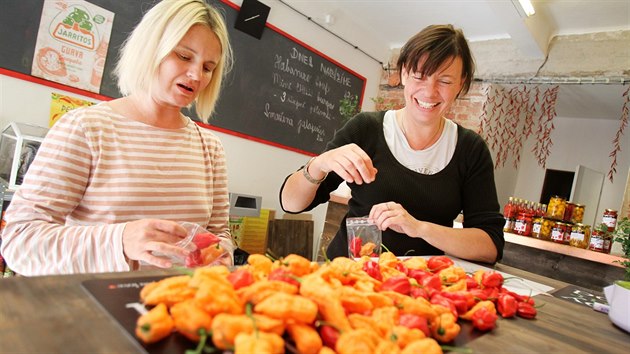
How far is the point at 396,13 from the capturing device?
4062mm

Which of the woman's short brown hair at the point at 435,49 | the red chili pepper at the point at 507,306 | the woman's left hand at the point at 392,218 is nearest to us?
the red chili pepper at the point at 507,306

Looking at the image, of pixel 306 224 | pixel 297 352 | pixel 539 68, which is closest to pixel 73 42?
pixel 306 224

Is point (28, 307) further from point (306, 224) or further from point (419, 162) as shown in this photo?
point (306, 224)

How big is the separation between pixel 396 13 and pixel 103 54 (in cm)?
263

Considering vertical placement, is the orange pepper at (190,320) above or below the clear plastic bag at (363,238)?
below

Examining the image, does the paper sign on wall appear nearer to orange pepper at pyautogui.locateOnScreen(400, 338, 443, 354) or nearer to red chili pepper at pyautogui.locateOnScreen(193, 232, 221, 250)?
red chili pepper at pyautogui.locateOnScreen(193, 232, 221, 250)

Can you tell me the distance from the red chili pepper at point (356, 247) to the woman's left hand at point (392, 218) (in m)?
0.08

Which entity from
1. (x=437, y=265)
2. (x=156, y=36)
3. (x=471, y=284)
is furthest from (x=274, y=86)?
(x=471, y=284)

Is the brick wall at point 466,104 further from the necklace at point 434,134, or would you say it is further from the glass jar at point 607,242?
the necklace at point 434,134

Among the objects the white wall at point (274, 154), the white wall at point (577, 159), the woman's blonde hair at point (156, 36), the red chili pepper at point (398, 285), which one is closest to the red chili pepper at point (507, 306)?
the red chili pepper at point (398, 285)

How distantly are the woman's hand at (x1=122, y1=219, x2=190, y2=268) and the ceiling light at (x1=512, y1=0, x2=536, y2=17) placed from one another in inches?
123

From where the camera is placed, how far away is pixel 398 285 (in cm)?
78

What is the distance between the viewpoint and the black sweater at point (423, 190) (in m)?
1.53

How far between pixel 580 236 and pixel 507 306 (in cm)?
236
